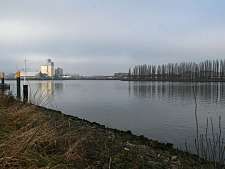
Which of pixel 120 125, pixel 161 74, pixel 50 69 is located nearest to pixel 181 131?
pixel 120 125

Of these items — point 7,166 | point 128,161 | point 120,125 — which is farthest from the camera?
point 120,125

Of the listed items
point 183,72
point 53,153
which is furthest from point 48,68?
point 53,153

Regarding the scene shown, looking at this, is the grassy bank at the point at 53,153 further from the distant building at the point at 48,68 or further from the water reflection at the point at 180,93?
the distant building at the point at 48,68

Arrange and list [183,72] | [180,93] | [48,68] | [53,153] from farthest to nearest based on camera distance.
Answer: [48,68] → [183,72] → [180,93] → [53,153]

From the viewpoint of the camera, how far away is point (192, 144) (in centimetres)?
664

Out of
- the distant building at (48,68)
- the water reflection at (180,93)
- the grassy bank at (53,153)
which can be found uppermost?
the distant building at (48,68)

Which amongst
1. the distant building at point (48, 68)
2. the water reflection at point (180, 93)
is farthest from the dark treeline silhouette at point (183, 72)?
the distant building at point (48, 68)

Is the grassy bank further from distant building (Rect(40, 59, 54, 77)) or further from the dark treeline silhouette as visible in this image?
distant building (Rect(40, 59, 54, 77))

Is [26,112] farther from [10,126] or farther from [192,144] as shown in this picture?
[192,144]

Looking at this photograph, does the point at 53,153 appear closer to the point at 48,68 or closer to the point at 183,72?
the point at 183,72

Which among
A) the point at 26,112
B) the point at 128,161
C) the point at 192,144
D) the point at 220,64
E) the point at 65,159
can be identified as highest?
the point at 220,64

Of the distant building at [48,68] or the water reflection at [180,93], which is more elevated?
the distant building at [48,68]

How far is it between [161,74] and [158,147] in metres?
106

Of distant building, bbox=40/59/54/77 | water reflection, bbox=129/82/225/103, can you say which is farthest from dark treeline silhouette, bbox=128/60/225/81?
distant building, bbox=40/59/54/77
